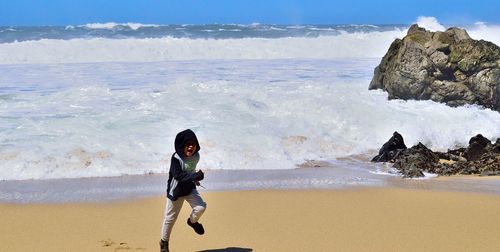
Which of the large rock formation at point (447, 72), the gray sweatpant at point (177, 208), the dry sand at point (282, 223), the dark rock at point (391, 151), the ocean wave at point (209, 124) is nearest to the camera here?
the gray sweatpant at point (177, 208)

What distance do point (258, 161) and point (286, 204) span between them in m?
3.51

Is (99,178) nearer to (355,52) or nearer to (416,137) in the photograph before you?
(416,137)

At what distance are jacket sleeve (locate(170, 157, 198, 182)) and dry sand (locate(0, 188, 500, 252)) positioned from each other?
81 centimetres

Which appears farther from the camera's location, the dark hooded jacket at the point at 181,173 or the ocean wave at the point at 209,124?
the ocean wave at the point at 209,124

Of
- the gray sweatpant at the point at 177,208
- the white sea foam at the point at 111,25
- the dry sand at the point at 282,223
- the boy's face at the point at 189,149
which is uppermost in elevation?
the white sea foam at the point at 111,25

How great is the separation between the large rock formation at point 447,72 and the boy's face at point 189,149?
40.1ft

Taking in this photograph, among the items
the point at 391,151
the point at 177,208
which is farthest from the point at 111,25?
the point at 177,208

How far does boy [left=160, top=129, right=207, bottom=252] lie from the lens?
5.66 meters

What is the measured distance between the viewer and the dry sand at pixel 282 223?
6223 mm

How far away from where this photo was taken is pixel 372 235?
255 inches

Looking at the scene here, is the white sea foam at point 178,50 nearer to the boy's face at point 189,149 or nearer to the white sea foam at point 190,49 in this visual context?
the white sea foam at point 190,49

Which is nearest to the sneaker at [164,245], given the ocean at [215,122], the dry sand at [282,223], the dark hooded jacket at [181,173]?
the dry sand at [282,223]

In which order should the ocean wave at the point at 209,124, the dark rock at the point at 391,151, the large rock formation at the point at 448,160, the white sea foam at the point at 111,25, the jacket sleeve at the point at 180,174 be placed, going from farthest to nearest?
the white sea foam at the point at 111,25 < the dark rock at the point at 391,151 < the ocean wave at the point at 209,124 < the large rock formation at the point at 448,160 < the jacket sleeve at the point at 180,174

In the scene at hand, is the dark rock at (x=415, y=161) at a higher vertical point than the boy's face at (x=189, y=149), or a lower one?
lower
